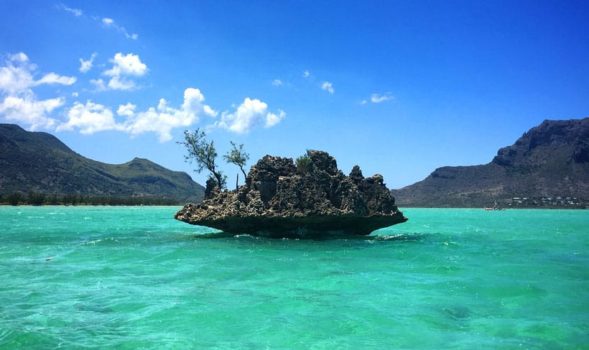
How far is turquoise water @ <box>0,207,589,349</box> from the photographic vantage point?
10.8 metres

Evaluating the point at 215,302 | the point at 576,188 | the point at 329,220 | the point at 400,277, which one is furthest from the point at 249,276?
the point at 576,188

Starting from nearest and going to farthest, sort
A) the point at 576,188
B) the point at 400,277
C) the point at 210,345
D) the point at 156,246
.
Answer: the point at 210,345 < the point at 400,277 < the point at 156,246 < the point at 576,188

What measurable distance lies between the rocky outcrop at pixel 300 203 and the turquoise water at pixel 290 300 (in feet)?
26.1

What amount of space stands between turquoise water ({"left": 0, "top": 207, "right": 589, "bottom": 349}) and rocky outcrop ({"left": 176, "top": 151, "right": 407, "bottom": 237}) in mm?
7967

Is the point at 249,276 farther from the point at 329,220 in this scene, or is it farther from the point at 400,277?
the point at 329,220

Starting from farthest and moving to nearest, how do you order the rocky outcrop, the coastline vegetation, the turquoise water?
the coastline vegetation < the rocky outcrop < the turquoise water

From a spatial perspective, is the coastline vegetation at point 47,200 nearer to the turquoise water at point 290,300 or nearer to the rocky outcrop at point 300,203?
the rocky outcrop at point 300,203

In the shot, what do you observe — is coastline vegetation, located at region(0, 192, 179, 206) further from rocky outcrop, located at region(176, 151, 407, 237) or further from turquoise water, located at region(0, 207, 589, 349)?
turquoise water, located at region(0, 207, 589, 349)

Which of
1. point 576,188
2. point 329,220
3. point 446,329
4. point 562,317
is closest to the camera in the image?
point 446,329

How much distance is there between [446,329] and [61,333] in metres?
9.43

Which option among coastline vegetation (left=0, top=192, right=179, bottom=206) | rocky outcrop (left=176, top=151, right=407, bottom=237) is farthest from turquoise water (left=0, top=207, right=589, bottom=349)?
coastline vegetation (left=0, top=192, right=179, bottom=206)

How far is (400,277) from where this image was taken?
1930 centimetres

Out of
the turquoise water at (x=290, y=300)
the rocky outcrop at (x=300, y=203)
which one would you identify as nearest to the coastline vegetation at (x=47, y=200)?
the rocky outcrop at (x=300, y=203)

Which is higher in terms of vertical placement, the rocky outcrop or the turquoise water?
the rocky outcrop
